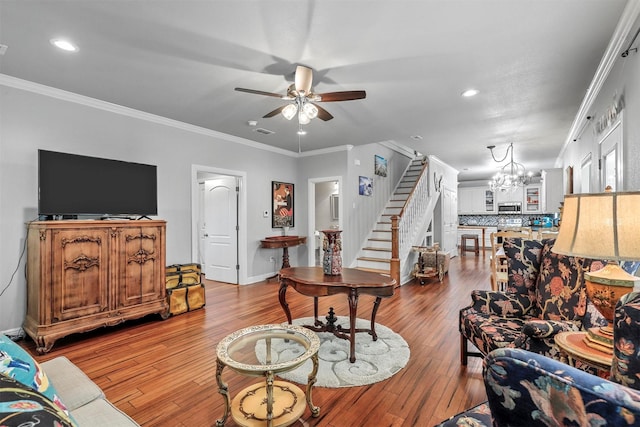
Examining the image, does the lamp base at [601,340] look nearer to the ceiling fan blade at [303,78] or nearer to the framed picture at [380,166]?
the ceiling fan blade at [303,78]

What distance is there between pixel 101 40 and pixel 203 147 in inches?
95.1

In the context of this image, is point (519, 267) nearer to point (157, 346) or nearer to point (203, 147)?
point (157, 346)

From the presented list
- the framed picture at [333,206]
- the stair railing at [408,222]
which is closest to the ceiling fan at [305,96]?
the stair railing at [408,222]

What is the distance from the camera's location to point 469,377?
2.29 m

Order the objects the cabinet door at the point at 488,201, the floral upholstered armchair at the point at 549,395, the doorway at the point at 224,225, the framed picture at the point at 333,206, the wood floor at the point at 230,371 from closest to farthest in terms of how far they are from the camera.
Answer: the floral upholstered armchair at the point at 549,395 < the wood floor at the point at 230,371 < the doorway at the point at 224,225 < the framed picture at the point at 333,206 < the cabinet door at the point at 488,201

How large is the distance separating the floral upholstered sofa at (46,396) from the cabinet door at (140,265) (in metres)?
1.95

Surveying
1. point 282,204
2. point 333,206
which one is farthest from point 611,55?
point 333,206

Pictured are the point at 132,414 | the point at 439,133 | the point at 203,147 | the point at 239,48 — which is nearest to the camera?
the point at 132,414

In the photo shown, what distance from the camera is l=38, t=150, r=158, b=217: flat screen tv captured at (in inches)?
117

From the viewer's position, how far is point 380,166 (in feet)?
22.7

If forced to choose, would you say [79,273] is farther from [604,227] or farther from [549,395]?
[604,227]

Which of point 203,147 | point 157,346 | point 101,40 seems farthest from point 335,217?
point 101,40

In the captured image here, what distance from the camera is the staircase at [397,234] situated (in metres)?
5.64

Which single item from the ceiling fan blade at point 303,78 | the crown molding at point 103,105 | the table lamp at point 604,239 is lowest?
the table lamp at point 604,239
